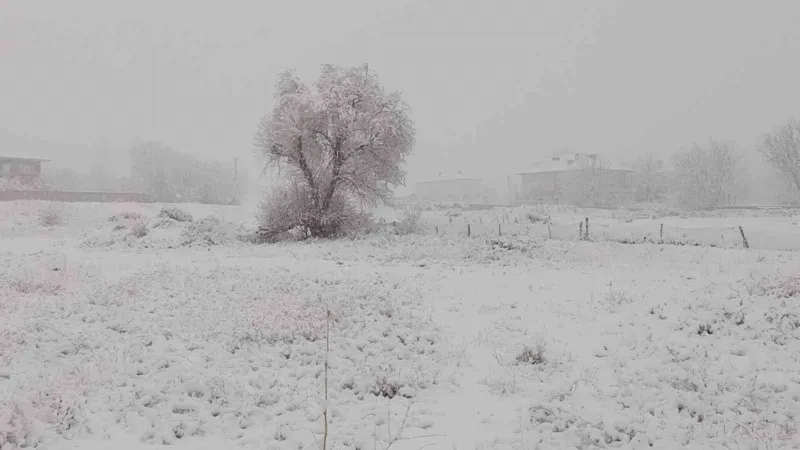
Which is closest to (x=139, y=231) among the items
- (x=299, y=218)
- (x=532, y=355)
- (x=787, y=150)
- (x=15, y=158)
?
(x=299, y=218)

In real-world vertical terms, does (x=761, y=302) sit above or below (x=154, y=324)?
above

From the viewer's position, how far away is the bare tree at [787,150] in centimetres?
5184

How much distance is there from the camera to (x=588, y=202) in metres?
73.8

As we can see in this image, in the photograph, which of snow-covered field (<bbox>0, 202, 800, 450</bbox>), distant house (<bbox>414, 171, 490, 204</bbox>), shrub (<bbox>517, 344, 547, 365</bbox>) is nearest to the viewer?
snow-covered field (<bbox>0, 202, 800, 450</bbox>)

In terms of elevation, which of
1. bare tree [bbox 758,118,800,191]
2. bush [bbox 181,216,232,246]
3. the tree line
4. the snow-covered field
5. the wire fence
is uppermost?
bare tree [bbox 758,118,800,191]

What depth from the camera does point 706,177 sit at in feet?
212

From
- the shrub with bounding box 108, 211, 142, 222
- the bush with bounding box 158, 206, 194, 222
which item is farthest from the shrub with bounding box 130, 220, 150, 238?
the shrub with bounding box 108, 211, 142, 222

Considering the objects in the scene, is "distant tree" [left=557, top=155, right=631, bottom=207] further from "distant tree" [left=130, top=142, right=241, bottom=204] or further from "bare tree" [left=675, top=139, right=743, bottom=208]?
"distant tree" [left=130, top=142, right=241, bottom=204]

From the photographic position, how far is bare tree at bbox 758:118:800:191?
170 feet

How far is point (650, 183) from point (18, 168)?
85.1 metres

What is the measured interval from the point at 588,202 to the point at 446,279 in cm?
6366

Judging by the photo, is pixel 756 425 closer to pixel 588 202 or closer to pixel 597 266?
pixel 597 266

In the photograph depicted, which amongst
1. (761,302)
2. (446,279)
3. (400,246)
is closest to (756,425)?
(761,302)

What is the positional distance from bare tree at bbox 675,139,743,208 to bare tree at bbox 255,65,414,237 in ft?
163
